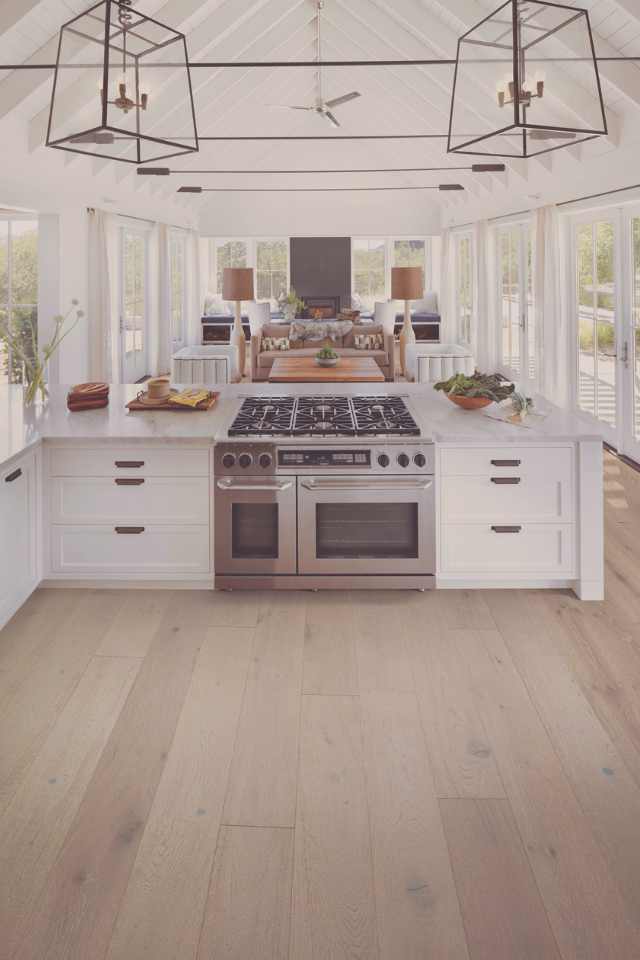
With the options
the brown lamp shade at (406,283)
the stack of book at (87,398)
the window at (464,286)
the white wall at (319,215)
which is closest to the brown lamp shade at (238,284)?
the brown lamp shade at (406,283)

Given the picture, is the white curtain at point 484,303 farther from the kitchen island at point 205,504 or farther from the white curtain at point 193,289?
the kitchen island at point 205,504

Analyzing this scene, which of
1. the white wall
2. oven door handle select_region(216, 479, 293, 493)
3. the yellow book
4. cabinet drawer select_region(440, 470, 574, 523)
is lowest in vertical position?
cabinet drawer select_region(440, 470, 574, 523)

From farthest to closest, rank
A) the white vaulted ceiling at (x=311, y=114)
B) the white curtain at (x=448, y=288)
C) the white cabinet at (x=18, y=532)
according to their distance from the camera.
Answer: the white curtain at (x=448, y=288), the white vaulted ceiling at (x=311, y=114), the white cabinet at (x=18, y=532)

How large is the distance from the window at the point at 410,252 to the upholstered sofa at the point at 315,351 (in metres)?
4.98

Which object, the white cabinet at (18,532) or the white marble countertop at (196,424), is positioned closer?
the white cabinet at (18,532)

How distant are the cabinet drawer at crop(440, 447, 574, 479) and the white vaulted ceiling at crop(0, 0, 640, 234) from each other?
4.91 feet

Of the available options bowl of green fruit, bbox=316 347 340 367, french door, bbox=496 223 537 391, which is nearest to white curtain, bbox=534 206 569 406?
french door, bbox=496 223 537 391

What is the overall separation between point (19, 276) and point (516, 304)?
6244 mm

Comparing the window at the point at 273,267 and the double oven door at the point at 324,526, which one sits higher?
the window at the point at 273,267

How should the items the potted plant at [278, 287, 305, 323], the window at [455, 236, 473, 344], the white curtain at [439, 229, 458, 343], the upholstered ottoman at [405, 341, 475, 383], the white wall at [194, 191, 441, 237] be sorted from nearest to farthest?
the upholstered ottoman at [405, 341, 475, 383] → the window at [455, 236, 473, 344] → the white curtain at [439, 229, 458, 343] → the potted plant at [278, 287, 305, 323] → the white wall at [194, 191, 441, 237]

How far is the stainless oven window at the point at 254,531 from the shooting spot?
3.67 meters

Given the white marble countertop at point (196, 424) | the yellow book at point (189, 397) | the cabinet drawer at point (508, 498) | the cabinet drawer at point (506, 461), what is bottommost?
the cabinet drawer at point (508, 498)

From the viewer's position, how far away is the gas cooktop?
3.65m

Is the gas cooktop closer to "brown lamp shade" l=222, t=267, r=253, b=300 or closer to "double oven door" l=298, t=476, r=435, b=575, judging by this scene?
"double oven door" l=298, t=476, r=435, b=575
